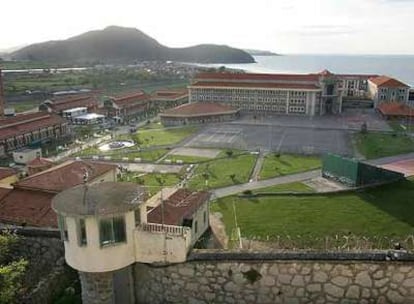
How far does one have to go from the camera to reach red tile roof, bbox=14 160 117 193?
3022 centimetres

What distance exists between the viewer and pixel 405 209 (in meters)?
33.6

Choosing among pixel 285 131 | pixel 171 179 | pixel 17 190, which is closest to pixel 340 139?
pixel 285 131

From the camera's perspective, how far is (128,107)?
90.7 m

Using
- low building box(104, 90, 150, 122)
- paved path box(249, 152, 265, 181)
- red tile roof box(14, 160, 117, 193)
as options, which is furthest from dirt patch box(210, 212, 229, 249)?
low building box(104, 90, 150, 122)

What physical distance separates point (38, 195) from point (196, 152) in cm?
2963

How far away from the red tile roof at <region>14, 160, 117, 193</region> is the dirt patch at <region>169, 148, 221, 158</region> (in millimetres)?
21336

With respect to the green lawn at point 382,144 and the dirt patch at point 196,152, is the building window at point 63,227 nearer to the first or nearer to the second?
the dirt patch at point 196,152

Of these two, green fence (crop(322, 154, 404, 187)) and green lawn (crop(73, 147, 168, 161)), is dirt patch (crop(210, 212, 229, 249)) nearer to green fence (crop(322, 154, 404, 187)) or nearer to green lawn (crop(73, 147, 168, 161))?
green fence (crop(322, 154, 404, 187))

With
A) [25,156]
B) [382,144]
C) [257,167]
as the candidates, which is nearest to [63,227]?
[257,167]

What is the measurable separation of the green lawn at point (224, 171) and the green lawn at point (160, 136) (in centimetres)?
1385

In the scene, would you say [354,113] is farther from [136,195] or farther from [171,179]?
[136,195]

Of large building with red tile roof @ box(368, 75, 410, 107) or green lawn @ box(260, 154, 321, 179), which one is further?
large building with red tile roof @ box(368, 75, 410, 107)

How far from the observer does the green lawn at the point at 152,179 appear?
42625 mm

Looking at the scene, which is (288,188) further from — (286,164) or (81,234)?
(81,234)
